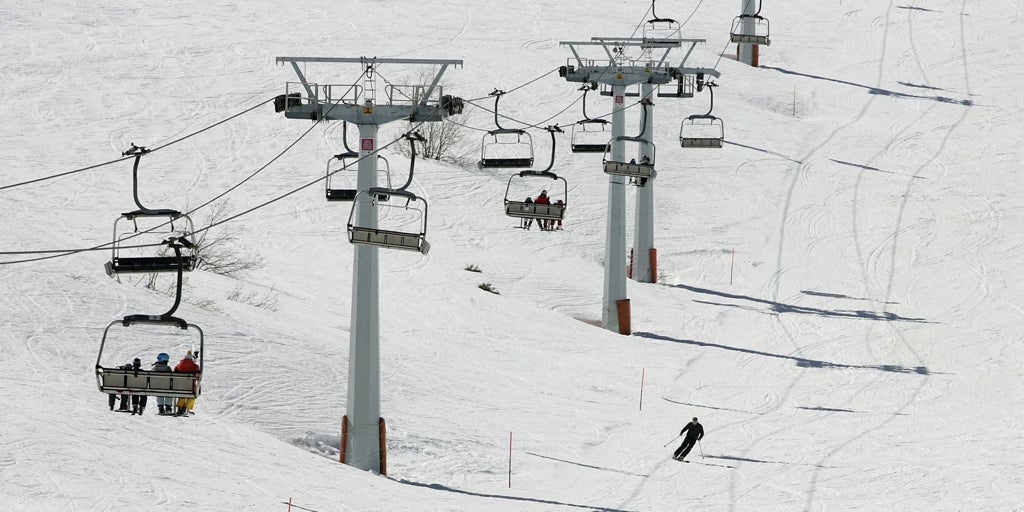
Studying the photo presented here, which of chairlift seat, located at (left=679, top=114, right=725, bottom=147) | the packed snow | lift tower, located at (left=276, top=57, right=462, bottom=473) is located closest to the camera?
lift tower, located at (left=276, top=57, right=462, bottom=473)

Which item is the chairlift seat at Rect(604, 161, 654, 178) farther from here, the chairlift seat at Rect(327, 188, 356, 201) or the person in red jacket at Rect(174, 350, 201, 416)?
the person in red jacket at Rect(174, 350, 201, 416)

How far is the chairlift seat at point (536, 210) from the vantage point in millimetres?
30422

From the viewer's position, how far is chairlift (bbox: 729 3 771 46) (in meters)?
55.9

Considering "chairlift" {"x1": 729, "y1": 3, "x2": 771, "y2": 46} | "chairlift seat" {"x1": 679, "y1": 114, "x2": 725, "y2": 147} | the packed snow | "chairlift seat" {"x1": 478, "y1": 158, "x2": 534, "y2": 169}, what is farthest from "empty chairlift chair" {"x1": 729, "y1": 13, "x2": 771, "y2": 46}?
"chairlift seat" {"x1": 478, "y1": 158, "x2": 534, "y2": 169}

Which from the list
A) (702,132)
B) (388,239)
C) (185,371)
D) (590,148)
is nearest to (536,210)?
(590,148)

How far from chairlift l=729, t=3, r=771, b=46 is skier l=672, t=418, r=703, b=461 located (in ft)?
83.6

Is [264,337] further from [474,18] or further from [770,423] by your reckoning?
[474,18]

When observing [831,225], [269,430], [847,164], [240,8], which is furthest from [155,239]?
[240,8]

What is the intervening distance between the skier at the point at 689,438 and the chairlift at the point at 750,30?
83.6ft

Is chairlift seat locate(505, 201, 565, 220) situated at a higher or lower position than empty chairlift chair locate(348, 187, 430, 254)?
lower

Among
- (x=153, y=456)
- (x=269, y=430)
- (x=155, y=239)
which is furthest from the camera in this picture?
(x=155, y=239)

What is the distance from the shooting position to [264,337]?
99.5 ft

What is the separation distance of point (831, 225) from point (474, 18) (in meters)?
28.3

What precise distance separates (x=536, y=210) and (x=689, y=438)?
24.1 feet
